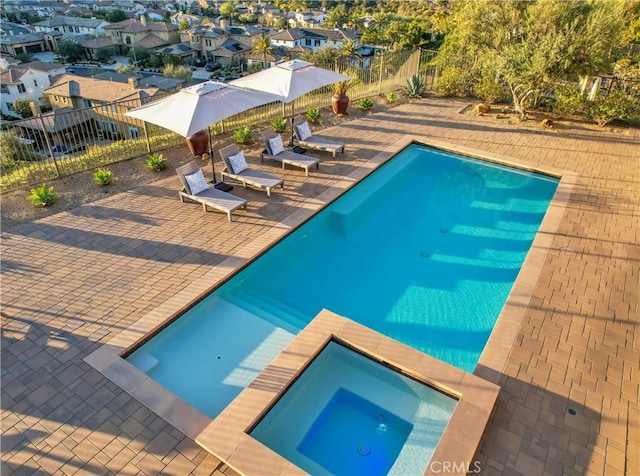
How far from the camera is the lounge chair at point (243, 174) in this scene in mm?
10125

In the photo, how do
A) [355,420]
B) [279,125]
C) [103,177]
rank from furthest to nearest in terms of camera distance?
[279,125], [103,177], [355,420]

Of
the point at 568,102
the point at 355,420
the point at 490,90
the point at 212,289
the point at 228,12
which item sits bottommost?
the point at 355,420

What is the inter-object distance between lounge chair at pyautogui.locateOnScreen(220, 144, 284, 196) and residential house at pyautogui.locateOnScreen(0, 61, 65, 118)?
5186 centimetres

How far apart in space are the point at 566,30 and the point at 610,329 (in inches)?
446

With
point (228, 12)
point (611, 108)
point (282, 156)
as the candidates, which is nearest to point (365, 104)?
point (282, 156)

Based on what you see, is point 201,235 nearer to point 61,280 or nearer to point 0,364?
point 61,280

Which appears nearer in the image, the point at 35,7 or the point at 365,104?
the point at 365,104

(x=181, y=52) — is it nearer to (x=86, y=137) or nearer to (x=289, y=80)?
(x=86, y=137)

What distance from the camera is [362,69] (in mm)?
17562

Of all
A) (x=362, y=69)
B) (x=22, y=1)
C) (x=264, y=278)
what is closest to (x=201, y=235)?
(x=264, y=278)

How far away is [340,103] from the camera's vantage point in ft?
50.4

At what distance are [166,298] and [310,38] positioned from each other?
80.1m

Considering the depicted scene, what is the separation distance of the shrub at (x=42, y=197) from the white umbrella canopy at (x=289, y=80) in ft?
18.0

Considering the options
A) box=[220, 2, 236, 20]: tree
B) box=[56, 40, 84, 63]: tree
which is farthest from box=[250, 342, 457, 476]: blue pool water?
box=[220, 2, 236, 20]: tree
